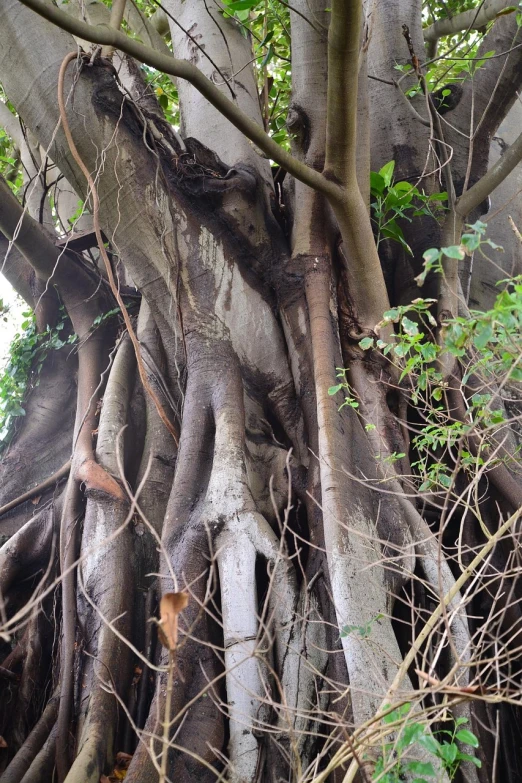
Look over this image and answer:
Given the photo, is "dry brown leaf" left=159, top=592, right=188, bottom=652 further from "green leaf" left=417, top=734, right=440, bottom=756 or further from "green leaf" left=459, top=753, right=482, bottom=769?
"green leaf" left=459, top=753, right=482, bottom=769

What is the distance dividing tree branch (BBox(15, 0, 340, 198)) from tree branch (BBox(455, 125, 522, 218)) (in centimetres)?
94

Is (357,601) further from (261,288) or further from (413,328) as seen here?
(261,288)

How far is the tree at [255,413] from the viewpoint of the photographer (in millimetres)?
2430

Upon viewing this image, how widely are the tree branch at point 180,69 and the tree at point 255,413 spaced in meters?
0.01

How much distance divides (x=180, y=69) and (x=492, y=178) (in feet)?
5.54

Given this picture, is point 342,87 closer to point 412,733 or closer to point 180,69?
point 180,69

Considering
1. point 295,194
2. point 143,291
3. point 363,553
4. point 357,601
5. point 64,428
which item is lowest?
point 357,601

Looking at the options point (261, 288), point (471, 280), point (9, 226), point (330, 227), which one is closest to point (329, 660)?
point (261, 288)

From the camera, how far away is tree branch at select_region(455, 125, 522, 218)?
3.12 meters

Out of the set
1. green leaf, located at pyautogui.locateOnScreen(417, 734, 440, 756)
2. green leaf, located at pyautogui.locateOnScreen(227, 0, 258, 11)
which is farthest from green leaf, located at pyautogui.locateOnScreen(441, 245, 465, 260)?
green leaf, located at pyautogui.locateOnScreen(227, 0, 258, 11)

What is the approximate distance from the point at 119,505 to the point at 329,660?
134 cm

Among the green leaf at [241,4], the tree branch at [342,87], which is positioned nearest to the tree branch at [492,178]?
the tree branch at [342,87]

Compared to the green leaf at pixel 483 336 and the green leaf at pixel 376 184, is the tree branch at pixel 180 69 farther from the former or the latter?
the green leaf at pixel 483 336

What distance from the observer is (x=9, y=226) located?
153 inches
